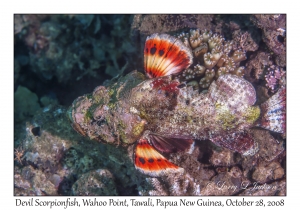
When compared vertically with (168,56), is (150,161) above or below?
below

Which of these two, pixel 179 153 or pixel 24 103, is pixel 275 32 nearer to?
pixel 179 153

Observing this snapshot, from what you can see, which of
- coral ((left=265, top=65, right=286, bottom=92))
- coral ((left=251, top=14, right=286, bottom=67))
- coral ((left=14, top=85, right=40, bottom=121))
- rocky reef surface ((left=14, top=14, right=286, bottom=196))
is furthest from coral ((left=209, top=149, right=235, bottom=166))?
coral ((left=14, top=85, right=40, bottom=121))

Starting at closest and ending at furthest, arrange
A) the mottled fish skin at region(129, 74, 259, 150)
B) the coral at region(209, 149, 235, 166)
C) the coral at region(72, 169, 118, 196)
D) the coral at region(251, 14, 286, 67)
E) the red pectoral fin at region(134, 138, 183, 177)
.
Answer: the mottled fish skin at region(129, 74, 259, 150) → the red pectoral fin at region(134, 138, 183, 177) → the coral at region(251, 14, 286, 67) → the coral at region(209, 149, 235, 166) → the coral at region(72, 169, 118, 196)

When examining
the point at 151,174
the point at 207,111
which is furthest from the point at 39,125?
the point at 207,111

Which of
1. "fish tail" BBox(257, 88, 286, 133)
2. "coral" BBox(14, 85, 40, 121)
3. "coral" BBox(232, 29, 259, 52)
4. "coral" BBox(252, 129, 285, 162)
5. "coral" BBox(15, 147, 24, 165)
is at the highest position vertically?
"coral" BBox(232, 29, 259, 52)

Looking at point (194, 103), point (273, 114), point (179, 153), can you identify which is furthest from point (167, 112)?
point (273, 114)

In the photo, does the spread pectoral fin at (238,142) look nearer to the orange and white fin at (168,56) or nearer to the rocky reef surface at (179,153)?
the rocky reef surface at (179,153)

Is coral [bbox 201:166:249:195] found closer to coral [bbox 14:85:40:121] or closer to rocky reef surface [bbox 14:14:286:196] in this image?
rocky reef surface [bbox 14:14:286:196]
